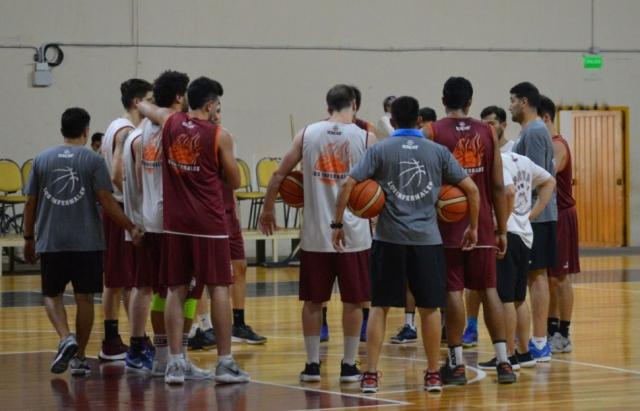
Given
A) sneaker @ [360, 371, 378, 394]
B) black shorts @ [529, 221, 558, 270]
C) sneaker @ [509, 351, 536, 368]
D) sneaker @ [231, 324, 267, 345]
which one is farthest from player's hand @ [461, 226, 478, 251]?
sneaker @ [231, 324, 267, 345]

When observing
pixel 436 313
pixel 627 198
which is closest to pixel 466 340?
pixel 436 313

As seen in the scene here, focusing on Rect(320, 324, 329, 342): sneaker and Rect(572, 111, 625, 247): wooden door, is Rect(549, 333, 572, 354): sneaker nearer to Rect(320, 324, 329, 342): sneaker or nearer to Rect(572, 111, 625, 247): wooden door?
Rect(320, 324, 329, 342): sneaker

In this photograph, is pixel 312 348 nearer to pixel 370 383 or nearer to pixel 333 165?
pixel 370 383

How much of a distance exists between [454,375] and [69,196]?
259 cm

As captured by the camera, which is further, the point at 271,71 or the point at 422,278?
the point at 271,71

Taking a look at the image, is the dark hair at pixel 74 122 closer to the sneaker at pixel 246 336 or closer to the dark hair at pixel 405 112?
the dark hair at pixel 405 112

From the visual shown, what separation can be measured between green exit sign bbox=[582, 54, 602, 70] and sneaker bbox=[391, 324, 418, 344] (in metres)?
11.8

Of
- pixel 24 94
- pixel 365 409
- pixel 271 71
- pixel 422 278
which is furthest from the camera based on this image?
pixel 271 71

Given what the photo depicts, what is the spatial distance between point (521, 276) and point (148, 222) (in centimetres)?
236

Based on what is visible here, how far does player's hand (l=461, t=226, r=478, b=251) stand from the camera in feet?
23.3

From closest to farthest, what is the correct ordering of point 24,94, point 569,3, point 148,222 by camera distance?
1. point 148,222
2. point 24,94
3. point 569,3

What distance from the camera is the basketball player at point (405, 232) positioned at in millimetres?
6898

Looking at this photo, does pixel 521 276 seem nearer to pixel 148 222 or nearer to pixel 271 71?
pixel 148 222

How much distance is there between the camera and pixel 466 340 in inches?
353
